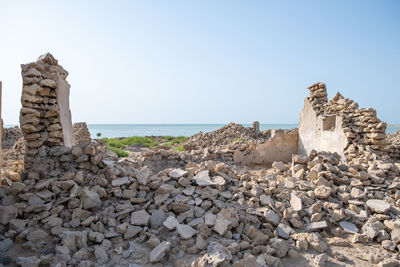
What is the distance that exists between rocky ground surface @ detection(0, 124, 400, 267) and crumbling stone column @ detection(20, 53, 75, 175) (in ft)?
1.22

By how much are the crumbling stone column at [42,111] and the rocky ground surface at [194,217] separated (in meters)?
0.37

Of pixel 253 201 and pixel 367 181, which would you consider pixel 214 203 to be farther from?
pixel 367 181

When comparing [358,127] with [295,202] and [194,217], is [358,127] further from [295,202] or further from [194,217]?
[194,217]

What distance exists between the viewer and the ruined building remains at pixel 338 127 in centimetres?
617

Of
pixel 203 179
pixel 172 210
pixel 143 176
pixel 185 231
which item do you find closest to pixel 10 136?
pixel 143 176

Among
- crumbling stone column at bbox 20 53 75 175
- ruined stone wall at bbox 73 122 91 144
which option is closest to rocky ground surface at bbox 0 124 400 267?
crumbling stone column at bbox 20 53 75 175

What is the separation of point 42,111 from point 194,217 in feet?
10.7

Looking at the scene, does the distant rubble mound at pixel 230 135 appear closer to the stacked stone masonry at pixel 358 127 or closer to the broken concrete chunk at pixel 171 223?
the stacked stone masonry at pixel 358 127

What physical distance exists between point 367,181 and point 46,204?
206 inches

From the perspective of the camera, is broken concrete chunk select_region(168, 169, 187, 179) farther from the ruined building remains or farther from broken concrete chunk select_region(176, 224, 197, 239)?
the ruined building remains

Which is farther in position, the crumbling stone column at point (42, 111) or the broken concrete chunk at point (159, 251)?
the crumbling stone column at point (42, 111)

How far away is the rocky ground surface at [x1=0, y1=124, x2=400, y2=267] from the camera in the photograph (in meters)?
2.95

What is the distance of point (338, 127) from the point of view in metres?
6.79

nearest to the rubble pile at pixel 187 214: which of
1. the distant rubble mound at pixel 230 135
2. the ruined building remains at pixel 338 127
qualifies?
the ruined building remains at pixel 338 127
